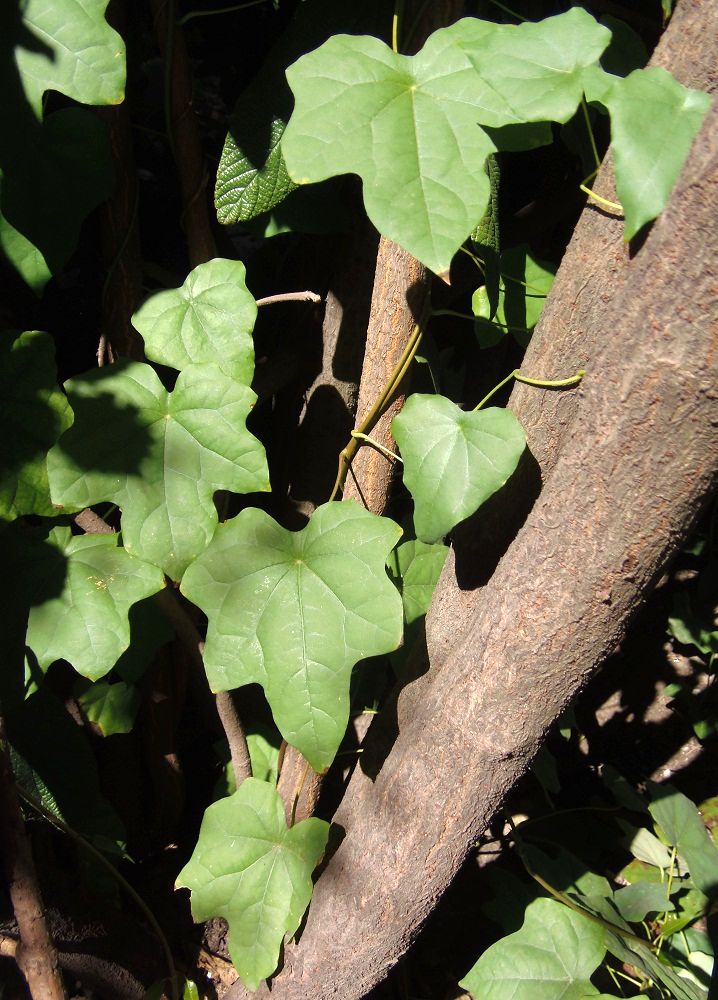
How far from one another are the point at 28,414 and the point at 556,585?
57cm

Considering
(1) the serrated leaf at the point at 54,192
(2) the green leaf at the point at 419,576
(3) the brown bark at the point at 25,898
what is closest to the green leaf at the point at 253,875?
(3) the brown bark at the point at 25,898

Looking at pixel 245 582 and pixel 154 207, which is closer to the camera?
pixel 245 582

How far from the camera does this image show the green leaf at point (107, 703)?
126 cm

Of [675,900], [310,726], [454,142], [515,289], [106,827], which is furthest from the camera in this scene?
[675,900]

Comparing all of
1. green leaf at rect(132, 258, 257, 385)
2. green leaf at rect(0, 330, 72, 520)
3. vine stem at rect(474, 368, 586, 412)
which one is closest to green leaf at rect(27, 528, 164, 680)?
green leaf at rect(0, 330, 72, 520)

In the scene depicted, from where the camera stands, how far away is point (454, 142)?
0.66m

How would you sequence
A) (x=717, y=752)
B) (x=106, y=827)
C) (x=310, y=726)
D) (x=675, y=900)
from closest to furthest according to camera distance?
(x=310, y=726) < (x=106, y=827) < (x=675, y=900) < (x=717, y=752)

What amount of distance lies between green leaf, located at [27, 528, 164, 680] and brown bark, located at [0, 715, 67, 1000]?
17cm

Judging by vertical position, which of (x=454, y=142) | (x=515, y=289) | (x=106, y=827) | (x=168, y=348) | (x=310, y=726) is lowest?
(x=106, y=827)

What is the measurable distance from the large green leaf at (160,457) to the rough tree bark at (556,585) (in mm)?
293

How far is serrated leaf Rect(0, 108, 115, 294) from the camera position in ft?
2.62

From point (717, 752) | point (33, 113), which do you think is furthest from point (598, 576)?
point (717, 752)

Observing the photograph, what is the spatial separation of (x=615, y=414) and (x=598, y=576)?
16cm

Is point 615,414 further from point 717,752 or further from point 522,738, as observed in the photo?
point 717,752
